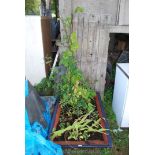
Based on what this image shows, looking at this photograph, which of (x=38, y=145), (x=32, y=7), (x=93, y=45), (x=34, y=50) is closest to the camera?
(x=38, y=145)

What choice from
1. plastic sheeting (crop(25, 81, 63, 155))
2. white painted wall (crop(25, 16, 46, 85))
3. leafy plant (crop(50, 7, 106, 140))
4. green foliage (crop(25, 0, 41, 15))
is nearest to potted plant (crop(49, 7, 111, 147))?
leafy plant (crop(50, 7, 106, 140))

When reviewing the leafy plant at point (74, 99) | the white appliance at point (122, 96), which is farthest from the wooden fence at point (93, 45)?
the white appliance at point (122, 96)

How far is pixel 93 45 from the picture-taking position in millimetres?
3398

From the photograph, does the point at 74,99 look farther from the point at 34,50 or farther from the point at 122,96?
the point at 34,50

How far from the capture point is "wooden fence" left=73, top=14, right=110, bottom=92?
322 cm

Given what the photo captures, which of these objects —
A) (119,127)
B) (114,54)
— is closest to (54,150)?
(119,127)

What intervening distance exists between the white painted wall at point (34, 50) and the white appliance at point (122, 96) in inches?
73.0

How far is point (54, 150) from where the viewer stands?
7.65 ft

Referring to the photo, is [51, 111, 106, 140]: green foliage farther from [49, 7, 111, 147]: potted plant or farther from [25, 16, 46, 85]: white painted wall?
[25, 16, 46, 85]: white painted wall

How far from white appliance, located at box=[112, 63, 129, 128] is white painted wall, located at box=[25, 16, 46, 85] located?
1.85 m

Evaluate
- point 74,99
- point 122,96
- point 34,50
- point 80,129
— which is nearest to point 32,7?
point 34,50

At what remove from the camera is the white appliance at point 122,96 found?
9.21 ft

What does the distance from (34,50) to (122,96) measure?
2.22 metres

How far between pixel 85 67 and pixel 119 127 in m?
1.29
